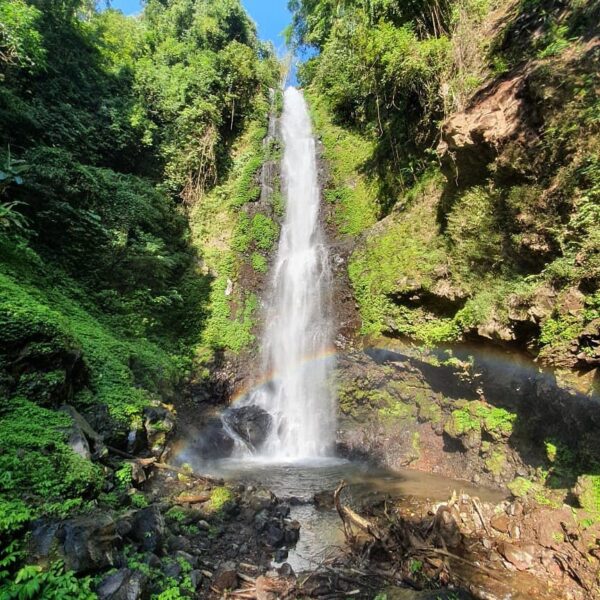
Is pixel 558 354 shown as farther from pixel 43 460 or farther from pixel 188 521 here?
pixel 43 460

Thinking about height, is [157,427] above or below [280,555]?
above

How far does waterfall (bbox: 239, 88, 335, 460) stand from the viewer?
475 inches

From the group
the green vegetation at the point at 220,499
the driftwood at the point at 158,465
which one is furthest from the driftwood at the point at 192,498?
the driftwood at the point at 158,465

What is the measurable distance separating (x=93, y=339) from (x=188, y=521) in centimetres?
531

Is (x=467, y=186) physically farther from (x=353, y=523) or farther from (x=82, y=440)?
(x=82, y=440)

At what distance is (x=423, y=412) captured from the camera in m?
10.6

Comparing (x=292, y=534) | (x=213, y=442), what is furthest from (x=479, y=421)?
(x=213, y=442)

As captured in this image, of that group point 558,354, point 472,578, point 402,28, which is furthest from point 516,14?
point 472,578

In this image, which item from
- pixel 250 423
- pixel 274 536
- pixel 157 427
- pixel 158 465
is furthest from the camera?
pixel 250 423

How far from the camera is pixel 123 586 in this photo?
12.2 ft

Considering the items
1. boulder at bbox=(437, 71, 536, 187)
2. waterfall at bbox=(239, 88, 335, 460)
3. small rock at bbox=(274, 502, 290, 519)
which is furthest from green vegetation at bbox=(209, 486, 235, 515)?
boulder at bbox=(437, 71, 536, 187)

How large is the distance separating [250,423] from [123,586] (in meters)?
8.07

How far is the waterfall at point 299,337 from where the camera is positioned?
12062 millimetres

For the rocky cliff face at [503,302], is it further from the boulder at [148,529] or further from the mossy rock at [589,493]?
the boulder at [148,529]
